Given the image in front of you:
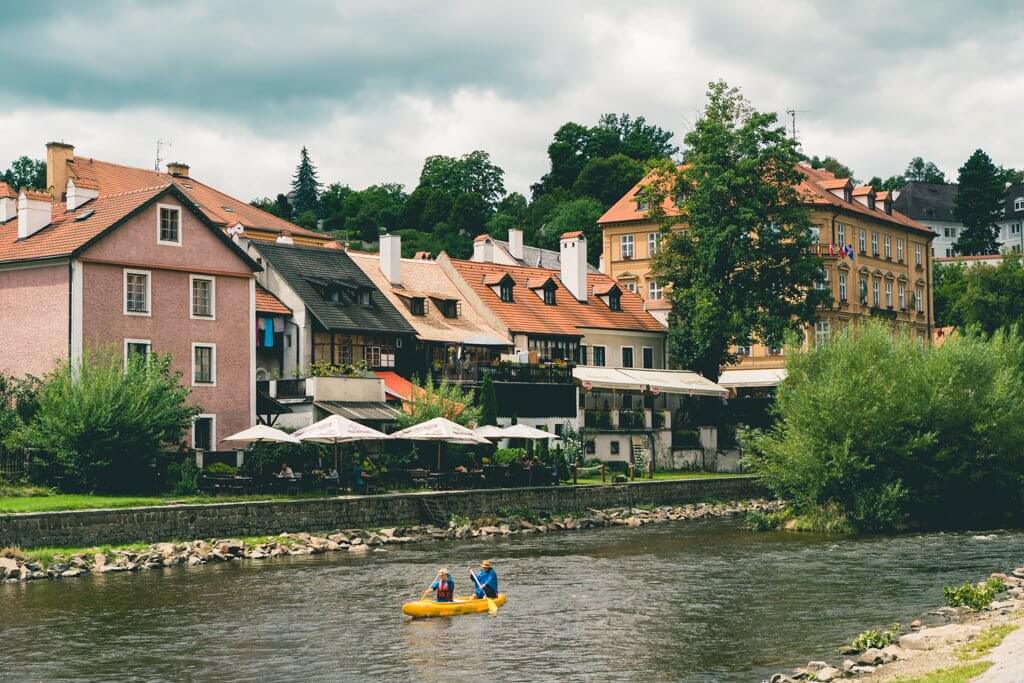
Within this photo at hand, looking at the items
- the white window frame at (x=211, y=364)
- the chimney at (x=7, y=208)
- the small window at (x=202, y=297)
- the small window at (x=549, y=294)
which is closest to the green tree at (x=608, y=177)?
the small window at (x=549, y=294)

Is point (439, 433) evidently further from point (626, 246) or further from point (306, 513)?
point (626, 246)

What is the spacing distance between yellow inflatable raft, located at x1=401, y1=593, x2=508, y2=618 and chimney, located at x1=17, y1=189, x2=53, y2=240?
28.4 meters

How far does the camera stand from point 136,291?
50.7 meters

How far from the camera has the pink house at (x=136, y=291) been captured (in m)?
48.9

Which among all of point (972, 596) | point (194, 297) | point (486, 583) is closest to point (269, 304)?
point (194, 297)

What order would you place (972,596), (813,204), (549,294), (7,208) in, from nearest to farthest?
(972,596) → (7,208) → (549,294) → (813,204)

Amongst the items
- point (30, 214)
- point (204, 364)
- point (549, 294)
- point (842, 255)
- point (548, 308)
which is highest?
point (842, 255)

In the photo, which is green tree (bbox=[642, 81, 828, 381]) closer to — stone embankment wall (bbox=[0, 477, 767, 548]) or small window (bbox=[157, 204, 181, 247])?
stone embankment wall (bbox=[0, 477, 767, 548])

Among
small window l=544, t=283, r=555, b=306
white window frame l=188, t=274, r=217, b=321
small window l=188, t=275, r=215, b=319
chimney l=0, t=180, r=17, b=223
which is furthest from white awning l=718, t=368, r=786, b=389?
chimney l=0, t=180, r=17, b=223

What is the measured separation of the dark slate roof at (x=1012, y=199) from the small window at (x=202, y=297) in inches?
5358

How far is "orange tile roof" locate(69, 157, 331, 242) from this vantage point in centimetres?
8281

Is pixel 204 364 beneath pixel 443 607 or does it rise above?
above

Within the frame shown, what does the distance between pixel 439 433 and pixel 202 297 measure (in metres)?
11.2

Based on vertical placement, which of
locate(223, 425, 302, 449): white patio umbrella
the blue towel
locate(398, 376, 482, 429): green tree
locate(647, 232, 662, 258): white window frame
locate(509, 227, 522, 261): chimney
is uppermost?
locate(509, 227, 522, 261): chimney
